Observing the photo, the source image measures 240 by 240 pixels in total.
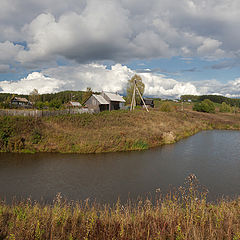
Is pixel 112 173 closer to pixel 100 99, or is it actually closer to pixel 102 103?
pixel 102 103

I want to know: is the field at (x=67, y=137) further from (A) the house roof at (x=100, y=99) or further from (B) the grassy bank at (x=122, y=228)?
(A) the house roof at (x=100, y=99)

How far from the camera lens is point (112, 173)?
48.5 feet

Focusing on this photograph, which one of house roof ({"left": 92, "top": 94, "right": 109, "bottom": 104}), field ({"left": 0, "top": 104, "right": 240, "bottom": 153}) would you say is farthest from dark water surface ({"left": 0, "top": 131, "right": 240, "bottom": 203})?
house roof ({"left": 92, "top": 94, "right": 109, "bottom": 104})

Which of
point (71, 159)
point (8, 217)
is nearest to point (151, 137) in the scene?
point (71, 159)

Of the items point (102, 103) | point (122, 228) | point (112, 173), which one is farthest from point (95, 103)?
point (122, 228)

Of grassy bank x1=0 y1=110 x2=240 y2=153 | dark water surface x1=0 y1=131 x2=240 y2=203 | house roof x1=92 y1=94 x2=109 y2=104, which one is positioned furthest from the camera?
house roof x1=92 y1=94 x2=109 y2=104

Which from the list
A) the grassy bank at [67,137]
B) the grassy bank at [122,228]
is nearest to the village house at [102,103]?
the grassy bank at [67,137]

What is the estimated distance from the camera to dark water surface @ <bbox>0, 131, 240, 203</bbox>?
1156cm

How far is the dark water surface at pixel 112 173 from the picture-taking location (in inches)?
455

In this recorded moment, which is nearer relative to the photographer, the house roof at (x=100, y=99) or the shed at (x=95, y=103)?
the shed at (x=95, y=103)

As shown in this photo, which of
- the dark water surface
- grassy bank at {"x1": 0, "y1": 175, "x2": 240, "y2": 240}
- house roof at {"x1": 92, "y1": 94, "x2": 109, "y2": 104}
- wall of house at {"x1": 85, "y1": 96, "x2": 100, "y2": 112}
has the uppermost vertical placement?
house roof at {"x1": 92, "y1": 94, "x2": 109, "y2": 104}

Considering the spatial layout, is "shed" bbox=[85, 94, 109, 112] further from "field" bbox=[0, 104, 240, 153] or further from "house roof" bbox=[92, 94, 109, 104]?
"field" bbox=[0, 104, 240, 153]

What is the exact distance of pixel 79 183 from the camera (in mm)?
12812

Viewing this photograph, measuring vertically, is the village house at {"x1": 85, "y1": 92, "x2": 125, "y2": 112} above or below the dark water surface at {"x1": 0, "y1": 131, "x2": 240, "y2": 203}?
above
